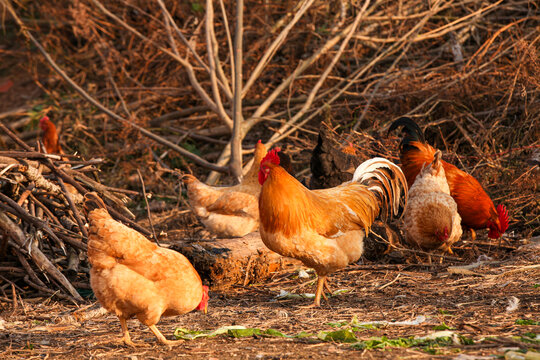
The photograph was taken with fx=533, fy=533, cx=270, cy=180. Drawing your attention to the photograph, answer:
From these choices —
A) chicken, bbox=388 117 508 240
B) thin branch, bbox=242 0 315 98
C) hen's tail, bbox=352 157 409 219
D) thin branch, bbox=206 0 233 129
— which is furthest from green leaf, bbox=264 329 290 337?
thin branch, bbox=242 0 315 98

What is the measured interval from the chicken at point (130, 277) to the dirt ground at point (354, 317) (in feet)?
0.90

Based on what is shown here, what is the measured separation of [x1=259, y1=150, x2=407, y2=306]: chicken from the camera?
4.70 m

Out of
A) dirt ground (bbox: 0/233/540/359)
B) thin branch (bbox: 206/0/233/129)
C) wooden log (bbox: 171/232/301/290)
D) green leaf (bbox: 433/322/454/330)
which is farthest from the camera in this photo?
thin branch (bbox: 206/0/233/129)

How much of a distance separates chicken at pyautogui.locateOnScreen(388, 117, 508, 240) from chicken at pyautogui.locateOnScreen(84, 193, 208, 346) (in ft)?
12.5

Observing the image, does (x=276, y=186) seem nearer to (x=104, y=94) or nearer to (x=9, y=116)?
(x=104, y=94)

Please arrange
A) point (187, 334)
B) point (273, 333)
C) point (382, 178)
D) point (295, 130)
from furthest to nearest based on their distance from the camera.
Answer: point (295, 130) < point (382, 178) < point (187, 334) < point (273, 333)

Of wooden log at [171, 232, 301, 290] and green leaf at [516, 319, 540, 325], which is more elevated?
green leaf at [516, 319, 540, 325]

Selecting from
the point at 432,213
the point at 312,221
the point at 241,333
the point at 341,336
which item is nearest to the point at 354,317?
the point at 341,336

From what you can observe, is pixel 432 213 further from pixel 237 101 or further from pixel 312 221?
pixel 237 101

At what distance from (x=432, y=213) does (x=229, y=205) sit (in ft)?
8.08

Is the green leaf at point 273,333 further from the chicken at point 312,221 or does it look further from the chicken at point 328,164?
the chicken at point 328,164

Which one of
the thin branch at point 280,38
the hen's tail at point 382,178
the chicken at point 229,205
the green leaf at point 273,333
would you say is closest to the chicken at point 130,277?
the green leaf at point 273,333

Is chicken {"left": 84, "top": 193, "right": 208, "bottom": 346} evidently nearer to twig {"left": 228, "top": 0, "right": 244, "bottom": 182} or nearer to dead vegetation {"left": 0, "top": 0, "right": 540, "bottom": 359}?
dead vegetation {"left": 0, "top": 0, "right": 540, "bottom": 359}

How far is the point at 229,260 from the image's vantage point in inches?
220
